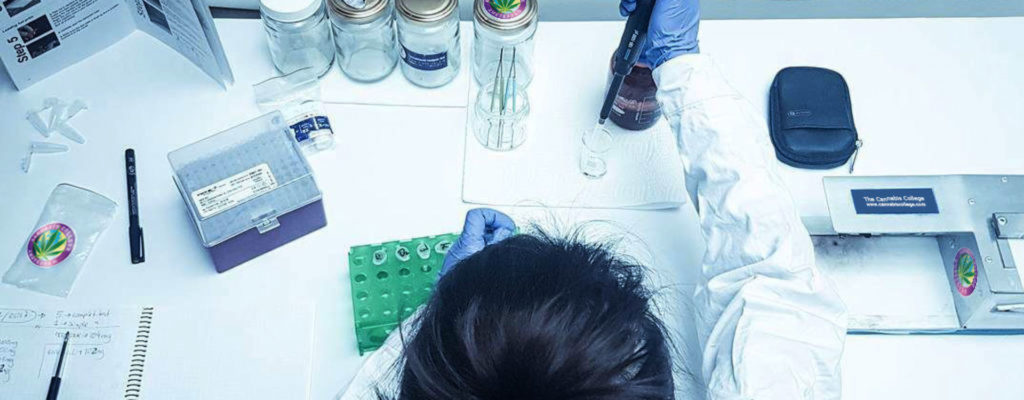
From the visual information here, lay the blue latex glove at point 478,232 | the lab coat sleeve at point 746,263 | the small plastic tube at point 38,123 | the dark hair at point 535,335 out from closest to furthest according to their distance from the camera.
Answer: the dark hair at point 535,335, the lab coat sleeve at point 746,263, the blue latex glove at point 478,232, the small plastic tube at point 38,123

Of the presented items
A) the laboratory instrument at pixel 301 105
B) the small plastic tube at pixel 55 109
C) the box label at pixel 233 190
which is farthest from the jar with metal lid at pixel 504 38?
the small plastic tube at pixel 55 109

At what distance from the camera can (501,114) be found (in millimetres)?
1021

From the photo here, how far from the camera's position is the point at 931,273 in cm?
99

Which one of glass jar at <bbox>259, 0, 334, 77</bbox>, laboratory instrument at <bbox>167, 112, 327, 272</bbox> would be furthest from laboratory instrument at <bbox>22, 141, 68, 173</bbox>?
glass jar at <bbox>259, 0, 334, 77</bbox>

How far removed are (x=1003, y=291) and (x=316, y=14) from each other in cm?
93

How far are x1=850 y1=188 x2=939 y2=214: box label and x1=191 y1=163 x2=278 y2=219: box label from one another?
28.6 inches

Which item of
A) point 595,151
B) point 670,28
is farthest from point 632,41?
point 595,151

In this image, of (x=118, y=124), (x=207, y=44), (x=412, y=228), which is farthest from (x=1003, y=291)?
(x=118, y=124)

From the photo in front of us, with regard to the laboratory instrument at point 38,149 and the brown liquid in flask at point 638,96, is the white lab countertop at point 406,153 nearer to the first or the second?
the laboratory instrument at point 38,149

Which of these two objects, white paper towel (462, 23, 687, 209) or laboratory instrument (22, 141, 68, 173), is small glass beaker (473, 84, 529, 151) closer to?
white paper towel (462, 23, 687, 209)

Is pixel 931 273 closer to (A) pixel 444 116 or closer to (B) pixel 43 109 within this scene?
(A) pixel 444 116

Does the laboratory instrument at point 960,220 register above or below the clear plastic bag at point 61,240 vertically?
below

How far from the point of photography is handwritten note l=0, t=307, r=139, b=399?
87cm

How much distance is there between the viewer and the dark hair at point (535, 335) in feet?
2.08
